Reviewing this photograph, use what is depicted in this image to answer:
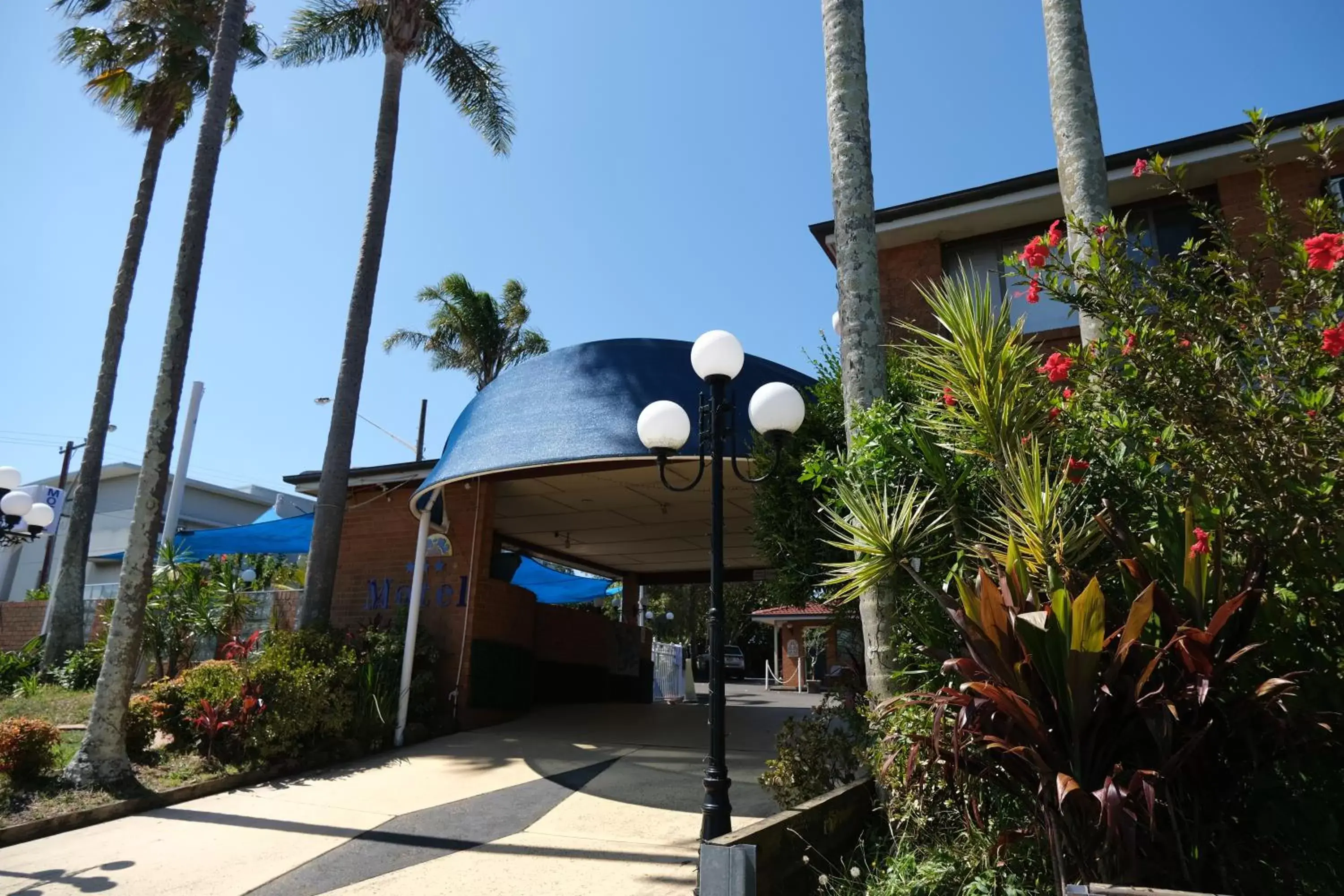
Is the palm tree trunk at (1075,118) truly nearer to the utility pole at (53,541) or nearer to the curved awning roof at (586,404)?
the curved awning roof at (586,404)

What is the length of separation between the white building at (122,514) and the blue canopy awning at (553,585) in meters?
19.0

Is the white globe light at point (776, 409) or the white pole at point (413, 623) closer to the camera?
the white globe light at point (776, 409)

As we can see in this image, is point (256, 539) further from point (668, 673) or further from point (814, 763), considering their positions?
point (668, 673)

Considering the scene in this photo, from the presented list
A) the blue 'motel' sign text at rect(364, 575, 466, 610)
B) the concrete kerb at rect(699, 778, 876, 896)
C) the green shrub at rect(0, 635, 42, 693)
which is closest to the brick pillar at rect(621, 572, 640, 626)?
the blue 'motel' sign text at rect(364, 575, 466, 610)

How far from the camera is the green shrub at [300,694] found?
9078 mm

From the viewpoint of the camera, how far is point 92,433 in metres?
16.1

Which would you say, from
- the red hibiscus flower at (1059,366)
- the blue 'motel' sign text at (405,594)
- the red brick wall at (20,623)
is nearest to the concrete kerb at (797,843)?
the red hibiscus flower at (1059,366)

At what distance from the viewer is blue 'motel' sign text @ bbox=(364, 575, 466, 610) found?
12383 millimetres

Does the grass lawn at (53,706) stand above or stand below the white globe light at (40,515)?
below

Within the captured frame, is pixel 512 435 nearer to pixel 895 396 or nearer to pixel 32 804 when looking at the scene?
pixel 895 396

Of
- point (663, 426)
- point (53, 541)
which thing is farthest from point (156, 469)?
point (53, 541)

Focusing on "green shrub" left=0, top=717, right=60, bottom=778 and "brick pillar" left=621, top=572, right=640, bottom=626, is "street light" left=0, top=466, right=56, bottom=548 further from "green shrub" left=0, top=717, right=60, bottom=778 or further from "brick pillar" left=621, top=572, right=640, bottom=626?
"brick pillar" left=621, top=572, right=640, bottom=626

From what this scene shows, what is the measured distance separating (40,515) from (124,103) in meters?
10.7

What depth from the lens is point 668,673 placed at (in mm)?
23516
